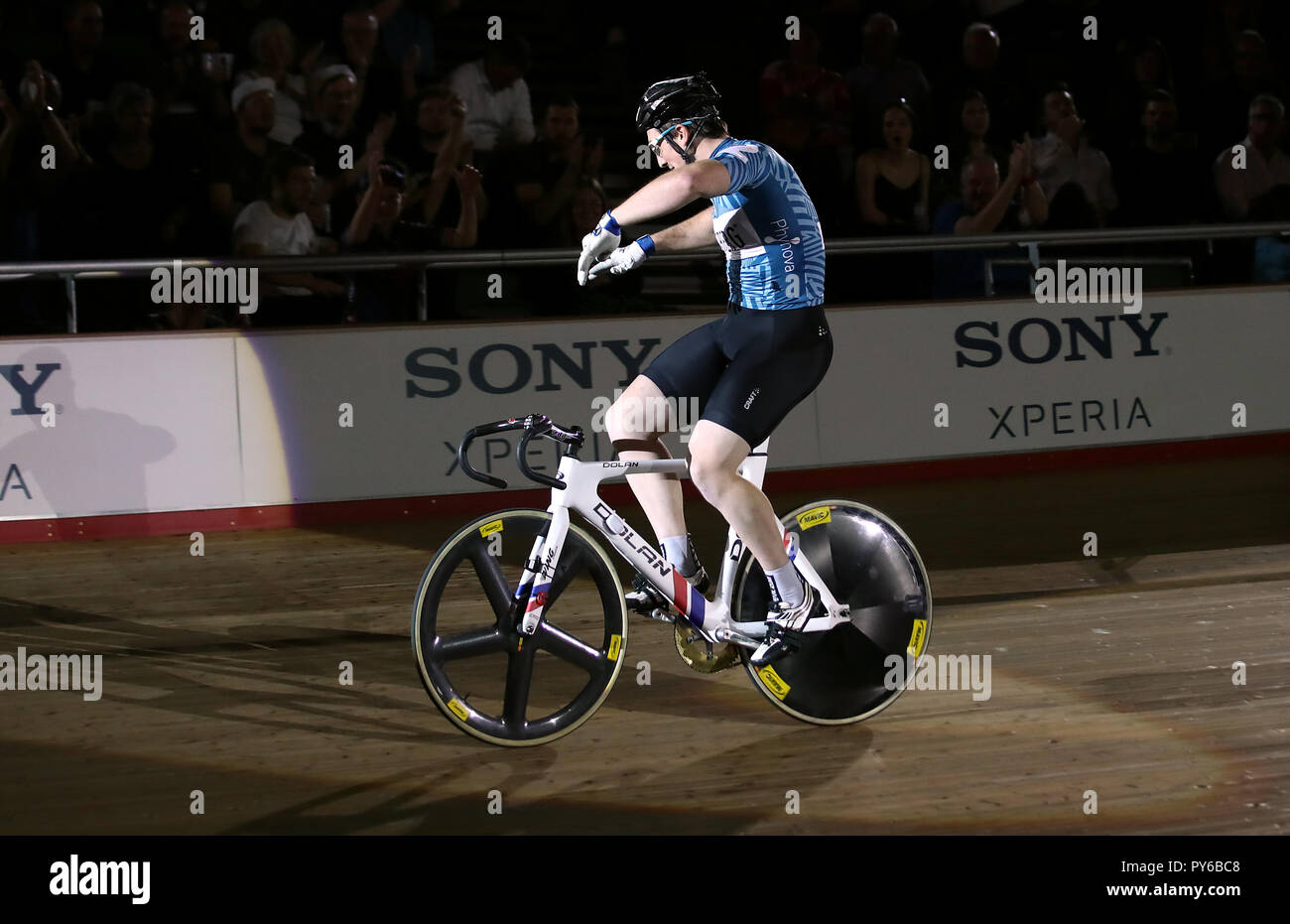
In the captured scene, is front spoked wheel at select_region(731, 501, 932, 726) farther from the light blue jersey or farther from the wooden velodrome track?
the light blue jersey

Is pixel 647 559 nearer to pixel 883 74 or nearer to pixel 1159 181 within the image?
pixel 883 74

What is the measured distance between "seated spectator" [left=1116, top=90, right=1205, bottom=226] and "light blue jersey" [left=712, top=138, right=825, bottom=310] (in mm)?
6723

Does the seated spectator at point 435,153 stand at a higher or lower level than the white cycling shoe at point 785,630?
higher

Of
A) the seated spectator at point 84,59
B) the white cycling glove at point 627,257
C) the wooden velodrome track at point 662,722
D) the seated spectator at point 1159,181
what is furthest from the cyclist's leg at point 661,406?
the seated spectator at point 1159,181

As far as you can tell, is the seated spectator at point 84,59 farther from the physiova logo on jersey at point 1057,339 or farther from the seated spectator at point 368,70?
the physiova logo on jersey at point 1057,339

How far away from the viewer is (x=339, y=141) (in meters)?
8.24

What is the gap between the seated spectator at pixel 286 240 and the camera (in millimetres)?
7734

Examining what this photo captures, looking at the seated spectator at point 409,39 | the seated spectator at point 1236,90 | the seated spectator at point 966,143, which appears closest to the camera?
the seated spectator at point 409,39

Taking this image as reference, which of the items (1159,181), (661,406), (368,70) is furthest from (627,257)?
(1159,181)

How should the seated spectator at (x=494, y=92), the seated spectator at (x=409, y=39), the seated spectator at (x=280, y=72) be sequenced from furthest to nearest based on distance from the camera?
1. the seated spectator at (x=409, y=39)
2. the seated spectator at (x=494, y=92)
3. the seated spectator at (x=280, y=72)

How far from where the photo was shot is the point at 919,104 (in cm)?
997

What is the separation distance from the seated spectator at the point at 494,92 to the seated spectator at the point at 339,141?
0.76 m

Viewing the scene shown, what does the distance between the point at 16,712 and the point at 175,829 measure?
1305mm

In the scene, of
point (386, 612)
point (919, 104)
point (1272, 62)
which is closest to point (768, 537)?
point (386, 612)
